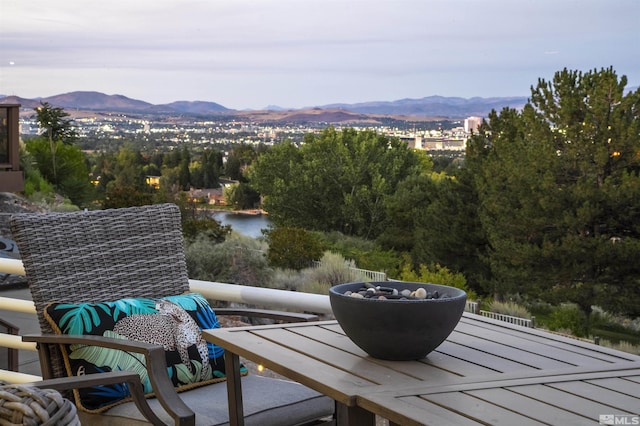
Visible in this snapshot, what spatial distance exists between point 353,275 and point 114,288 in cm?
1036

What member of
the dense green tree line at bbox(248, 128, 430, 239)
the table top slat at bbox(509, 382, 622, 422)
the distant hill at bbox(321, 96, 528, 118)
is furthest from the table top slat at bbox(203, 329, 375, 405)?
the dense green tree line at bbox(248, 128, 430, 239)

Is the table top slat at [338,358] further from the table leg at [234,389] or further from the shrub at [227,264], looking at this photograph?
the shrub at [227,264]

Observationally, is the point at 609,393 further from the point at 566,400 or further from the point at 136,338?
the point at 136,338

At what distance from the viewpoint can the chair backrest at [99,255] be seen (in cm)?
204

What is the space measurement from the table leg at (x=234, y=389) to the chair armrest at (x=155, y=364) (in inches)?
4.9

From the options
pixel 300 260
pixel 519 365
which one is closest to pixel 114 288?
pixel 519 365

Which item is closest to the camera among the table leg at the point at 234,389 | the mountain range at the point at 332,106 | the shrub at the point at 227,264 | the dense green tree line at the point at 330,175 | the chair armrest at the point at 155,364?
the chair armrest at the point at 155,364

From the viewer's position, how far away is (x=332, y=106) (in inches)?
1469

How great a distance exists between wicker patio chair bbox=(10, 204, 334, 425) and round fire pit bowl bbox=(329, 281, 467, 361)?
412mm

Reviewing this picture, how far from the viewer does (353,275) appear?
40.9 feet

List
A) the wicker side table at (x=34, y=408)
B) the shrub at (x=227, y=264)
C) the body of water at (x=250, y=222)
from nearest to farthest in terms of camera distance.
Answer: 1. the wicker side table at (x=34, y=408)
2. the shrub at (x=227, y=264)
3. the body of water at (x=250, y=222)

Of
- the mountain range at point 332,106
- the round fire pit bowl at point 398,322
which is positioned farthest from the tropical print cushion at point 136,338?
the mountain range at point 332,106

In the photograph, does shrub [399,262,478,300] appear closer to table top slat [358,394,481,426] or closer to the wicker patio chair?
the wicker patio chair

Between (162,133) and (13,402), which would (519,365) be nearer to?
(13,402)
